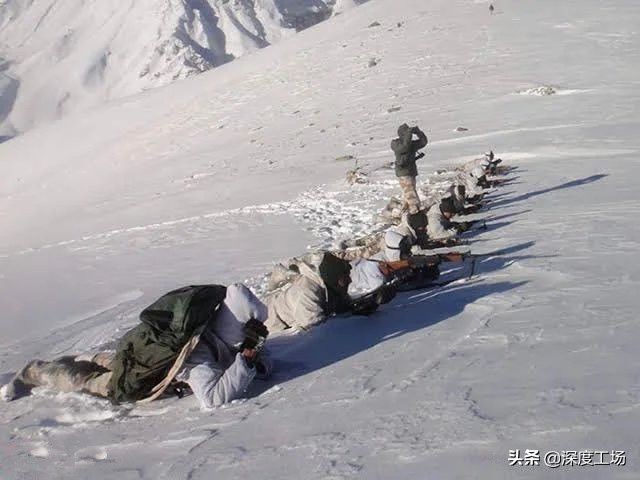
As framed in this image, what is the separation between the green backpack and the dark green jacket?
5.79 m

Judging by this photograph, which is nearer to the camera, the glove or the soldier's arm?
the glove

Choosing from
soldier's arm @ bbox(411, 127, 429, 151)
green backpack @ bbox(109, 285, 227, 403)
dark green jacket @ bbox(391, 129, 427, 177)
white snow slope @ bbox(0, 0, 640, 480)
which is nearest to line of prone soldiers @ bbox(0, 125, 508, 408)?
green backpack @ bbox(109, 285, 227, 403)

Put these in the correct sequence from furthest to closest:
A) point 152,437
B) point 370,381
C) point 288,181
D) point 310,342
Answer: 1. point 288,181
2. point 310,342
3. point 370,381
4. point 152,437

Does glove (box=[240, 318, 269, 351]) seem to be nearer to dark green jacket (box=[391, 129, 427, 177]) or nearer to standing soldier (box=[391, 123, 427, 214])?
standing soldier (box=[391, 123, 427, 214])

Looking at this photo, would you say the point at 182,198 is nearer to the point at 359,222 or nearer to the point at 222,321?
the point at 359,222

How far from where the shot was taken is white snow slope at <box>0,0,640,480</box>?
10.7 feet

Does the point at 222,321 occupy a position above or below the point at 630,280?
above

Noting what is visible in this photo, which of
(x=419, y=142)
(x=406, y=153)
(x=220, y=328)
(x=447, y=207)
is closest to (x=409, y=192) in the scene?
(x=406, y=153)

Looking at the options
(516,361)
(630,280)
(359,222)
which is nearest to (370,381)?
(516,361)

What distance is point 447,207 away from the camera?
28.6 ft

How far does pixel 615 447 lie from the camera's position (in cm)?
275

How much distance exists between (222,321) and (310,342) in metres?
0.88

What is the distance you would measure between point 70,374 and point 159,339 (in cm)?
106

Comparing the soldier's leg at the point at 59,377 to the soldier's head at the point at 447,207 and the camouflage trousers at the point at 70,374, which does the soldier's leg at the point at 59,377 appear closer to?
the camouflage trousers at the point at 70,374
